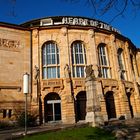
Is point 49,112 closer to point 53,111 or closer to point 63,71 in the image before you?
point 53,111

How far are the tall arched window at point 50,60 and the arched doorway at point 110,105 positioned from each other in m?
7.04

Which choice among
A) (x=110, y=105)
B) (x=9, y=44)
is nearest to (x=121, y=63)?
(x=110, y=105)

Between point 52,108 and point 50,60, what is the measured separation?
240 inches

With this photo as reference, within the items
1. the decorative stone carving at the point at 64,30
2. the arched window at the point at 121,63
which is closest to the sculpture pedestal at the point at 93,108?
the decorative stone carving at the point at 64,30

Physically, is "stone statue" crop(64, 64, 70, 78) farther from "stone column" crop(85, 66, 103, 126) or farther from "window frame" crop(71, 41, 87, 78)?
"stone column" crop(85, 66, 103, 126)

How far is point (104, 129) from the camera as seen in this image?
1243 cm

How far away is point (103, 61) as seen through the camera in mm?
29109

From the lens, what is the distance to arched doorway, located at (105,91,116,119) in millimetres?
26938

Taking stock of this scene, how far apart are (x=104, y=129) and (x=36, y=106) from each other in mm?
13030

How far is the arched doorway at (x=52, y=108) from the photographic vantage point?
2527cm

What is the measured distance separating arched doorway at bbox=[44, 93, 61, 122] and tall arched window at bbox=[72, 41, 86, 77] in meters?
3.95

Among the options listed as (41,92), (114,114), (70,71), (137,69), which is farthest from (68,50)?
(137,69)

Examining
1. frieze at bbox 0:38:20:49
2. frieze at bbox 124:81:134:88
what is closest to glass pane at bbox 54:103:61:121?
frieze at bbox 0:38:20:49

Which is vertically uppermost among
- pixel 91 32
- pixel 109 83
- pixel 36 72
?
pixel 91 32
